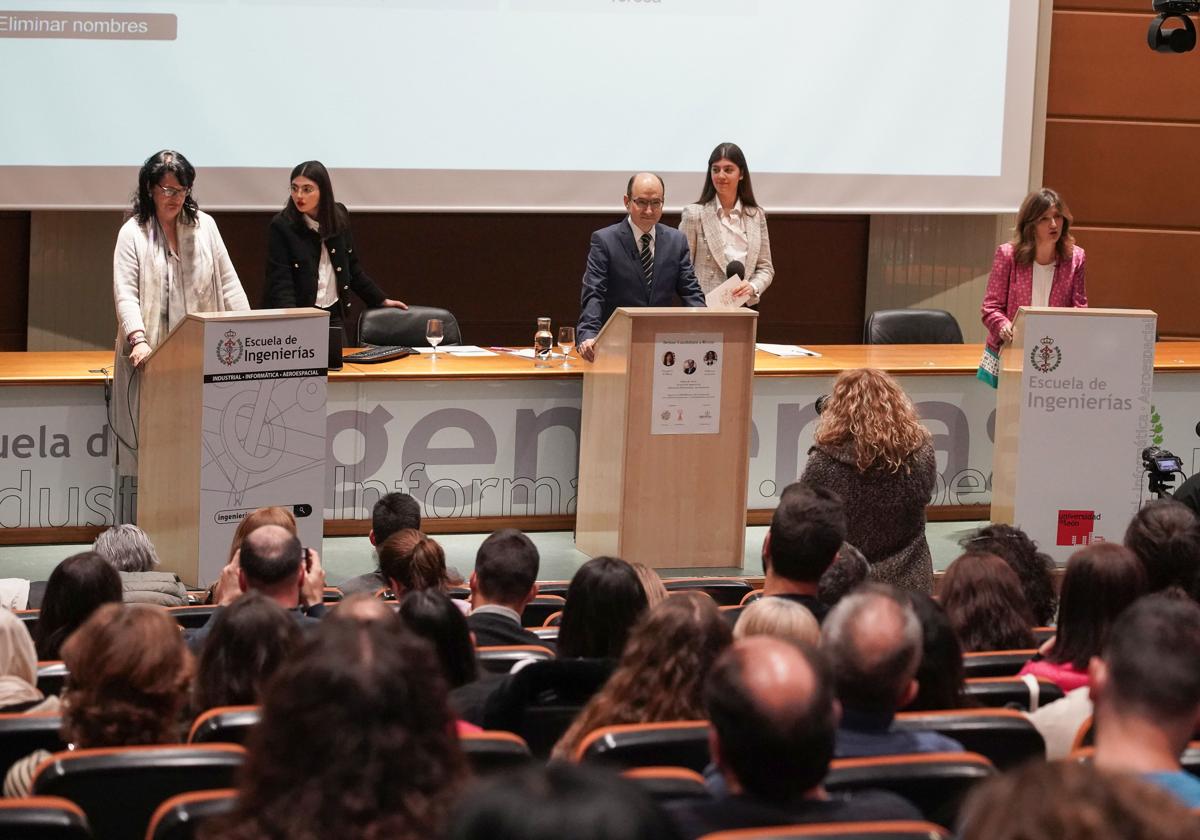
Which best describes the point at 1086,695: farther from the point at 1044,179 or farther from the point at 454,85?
the point at 1044,179

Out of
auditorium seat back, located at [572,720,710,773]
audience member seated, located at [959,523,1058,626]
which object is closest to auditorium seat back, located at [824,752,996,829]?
auditorium seat back, located at [572,720,710,773]

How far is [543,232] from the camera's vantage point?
30.4 ft

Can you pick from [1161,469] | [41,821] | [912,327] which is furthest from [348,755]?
[912,327]

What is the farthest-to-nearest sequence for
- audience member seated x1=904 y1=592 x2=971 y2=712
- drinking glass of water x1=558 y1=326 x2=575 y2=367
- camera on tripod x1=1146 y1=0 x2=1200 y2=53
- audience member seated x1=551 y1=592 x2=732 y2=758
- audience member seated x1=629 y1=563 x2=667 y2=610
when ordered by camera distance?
camera on tripod x1=1146 y1=0 x2=1200 y2=53
drinking glass of water x1=558 y1=326 x2=575 y2=367
audience member seated x1=629 y1=563 x2=667 y2=610
audience member seated x1=904 y1=592 x2=971 y2=712
audience member seated x1=551 y1=592 x2=732 y2=758

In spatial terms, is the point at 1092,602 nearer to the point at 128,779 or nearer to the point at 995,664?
the point at 995,664

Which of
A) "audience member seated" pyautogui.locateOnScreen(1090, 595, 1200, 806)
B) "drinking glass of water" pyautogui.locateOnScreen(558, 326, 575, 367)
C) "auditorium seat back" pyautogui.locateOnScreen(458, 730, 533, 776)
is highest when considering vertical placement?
"drinking glass of water" pyautogui.locateOnScreen(558, 326, 575, 367)

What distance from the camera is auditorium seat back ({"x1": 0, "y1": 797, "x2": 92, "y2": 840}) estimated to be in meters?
2.12

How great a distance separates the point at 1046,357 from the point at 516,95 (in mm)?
3371

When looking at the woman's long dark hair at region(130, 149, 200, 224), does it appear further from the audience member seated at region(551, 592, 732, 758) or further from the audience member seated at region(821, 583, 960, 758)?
the audience member seated at region(821, 583, 960, 758)

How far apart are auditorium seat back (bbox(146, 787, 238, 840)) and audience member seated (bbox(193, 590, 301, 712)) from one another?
65 cm

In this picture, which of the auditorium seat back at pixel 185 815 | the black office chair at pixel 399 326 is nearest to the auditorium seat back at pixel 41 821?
the auditorium seat back at pixel 185 815

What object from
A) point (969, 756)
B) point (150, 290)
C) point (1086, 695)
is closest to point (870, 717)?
point (969, 756)

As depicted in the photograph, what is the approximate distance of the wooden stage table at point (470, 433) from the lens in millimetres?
6309

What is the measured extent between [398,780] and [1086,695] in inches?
69.6
